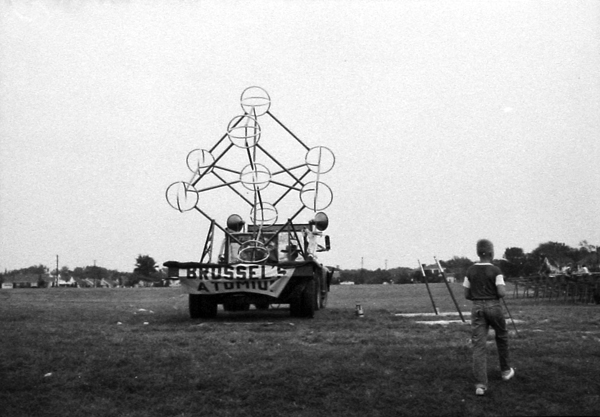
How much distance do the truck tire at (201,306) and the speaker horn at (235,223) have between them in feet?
9.51

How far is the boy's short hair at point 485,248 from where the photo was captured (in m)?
6.55

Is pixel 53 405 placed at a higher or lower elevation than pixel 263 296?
lower

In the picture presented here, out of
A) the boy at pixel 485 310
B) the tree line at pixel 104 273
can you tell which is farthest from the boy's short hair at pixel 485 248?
the tree line at pixel 104 273

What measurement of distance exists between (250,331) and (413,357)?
3.62m

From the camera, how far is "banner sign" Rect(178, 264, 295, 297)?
12.4 metres

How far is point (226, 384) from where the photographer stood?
6.61 meters

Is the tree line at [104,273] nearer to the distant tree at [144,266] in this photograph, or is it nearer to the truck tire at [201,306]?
the distant tree at [144,266]

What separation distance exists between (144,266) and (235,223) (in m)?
94.3

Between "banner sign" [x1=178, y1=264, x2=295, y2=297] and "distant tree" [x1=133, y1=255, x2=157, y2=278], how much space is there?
310 feet

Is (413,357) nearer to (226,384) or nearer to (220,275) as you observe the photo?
(226,384)

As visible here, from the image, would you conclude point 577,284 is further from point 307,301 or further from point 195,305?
point 195,305

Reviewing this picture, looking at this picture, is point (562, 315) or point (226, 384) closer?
point (226, 384)

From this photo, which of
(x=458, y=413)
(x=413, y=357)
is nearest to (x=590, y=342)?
(x=413, y=357)

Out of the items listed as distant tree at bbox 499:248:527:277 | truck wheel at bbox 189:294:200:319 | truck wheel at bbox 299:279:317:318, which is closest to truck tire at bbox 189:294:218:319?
truck wheel at bbox 189:294:200:319
